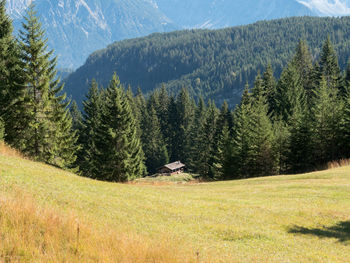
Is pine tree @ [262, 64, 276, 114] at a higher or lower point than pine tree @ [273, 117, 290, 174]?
higher

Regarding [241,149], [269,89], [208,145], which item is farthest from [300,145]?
[208,145]

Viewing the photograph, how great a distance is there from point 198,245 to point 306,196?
13.1 metres

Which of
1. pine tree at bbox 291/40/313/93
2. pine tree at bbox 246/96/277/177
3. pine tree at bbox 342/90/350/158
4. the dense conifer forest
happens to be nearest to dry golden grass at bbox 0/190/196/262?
the dense conifer forest

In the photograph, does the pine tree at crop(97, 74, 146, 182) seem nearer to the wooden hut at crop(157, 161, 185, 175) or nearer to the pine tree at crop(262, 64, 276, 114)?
the pine tree at crop(262, 64, 276, 114)

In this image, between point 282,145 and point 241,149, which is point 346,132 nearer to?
point 282,145

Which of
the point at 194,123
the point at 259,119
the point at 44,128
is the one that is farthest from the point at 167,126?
the point at 44,128

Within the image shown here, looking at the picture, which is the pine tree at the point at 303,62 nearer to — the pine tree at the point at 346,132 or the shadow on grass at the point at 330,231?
the pine tree at the point at 346,132

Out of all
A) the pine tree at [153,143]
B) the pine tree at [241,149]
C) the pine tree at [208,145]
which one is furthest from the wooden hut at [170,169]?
the pine tree at [241,149]

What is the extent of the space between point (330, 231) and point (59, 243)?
1268 cm

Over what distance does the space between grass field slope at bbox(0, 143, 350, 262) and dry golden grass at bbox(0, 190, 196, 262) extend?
19 mm

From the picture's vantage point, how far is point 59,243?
22.6 feet

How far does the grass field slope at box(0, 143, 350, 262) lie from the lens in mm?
6801

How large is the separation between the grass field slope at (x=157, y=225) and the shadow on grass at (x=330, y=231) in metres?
0.05

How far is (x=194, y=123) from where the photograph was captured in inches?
4099
